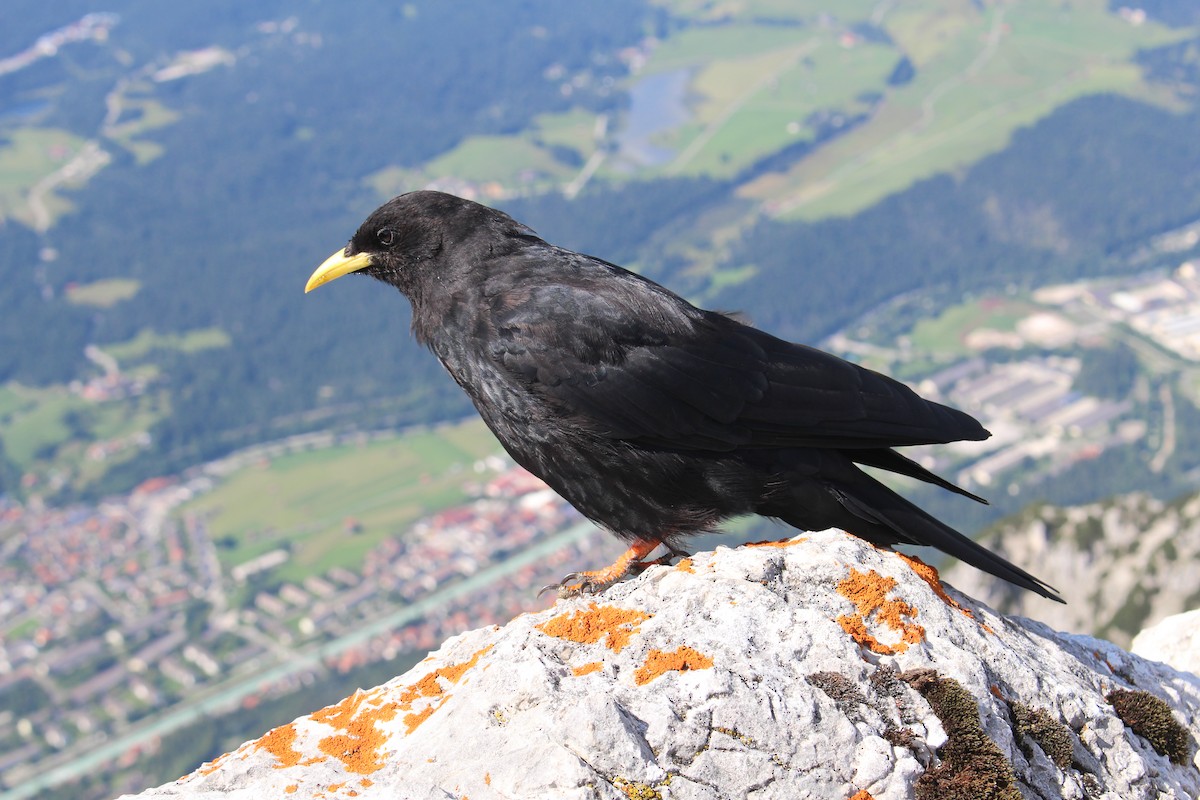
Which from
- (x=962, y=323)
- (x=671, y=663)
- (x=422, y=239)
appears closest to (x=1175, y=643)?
(x=671, y=663)

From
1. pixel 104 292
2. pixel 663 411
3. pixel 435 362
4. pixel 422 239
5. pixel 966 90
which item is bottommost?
pixel 435 362

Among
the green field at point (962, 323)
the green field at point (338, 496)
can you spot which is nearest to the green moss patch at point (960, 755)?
the green field at point (338, 496)

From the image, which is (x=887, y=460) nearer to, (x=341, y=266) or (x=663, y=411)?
(x=663, y=411)

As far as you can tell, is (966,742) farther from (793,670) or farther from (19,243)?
(19,243)

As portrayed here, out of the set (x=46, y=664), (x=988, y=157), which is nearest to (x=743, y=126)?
(x=988, y=157)

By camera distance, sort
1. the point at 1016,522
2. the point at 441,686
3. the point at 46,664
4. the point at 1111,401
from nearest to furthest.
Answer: the point at 441,686
the point at 1016,522
the point at 46,664
the point at 1111,401

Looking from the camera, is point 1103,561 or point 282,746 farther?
point 1103,561
